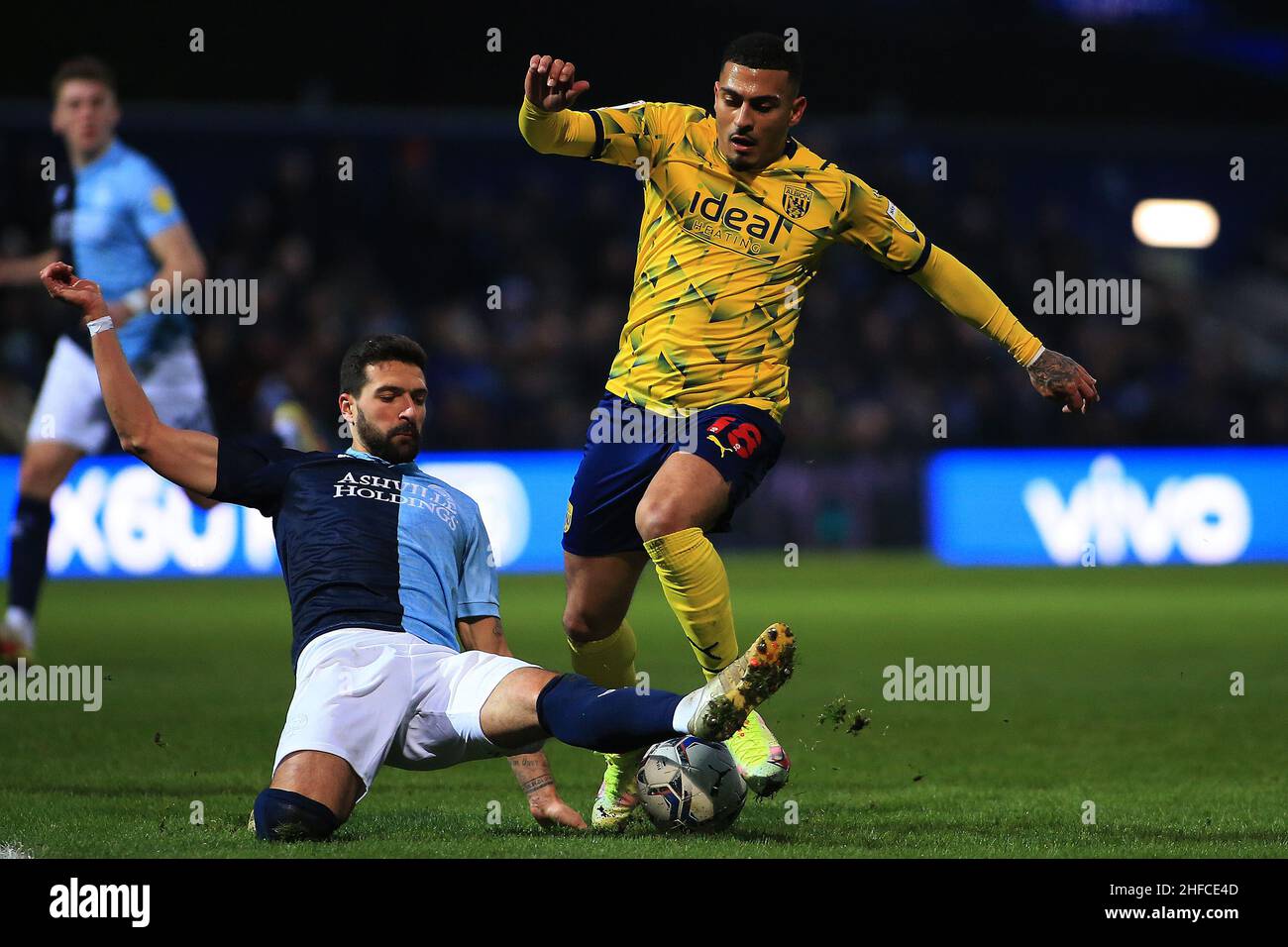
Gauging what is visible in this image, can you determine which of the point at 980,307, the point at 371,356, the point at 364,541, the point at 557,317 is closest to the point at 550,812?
the point at 364,541

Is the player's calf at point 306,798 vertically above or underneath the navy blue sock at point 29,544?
underneath

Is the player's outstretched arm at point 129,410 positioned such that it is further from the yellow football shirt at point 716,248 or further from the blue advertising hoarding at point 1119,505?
the blue advertising hoarding at point 1119,505

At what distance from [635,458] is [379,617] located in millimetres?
1082

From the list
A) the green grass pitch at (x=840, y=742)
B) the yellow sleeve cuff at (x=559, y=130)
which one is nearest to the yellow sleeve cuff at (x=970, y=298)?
the yellow sleeve cuff at (x=559, y=130)

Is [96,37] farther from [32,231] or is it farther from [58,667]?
[58,667]

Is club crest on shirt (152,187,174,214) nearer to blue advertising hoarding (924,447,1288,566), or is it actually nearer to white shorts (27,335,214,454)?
white shorts (27,335,214,454)

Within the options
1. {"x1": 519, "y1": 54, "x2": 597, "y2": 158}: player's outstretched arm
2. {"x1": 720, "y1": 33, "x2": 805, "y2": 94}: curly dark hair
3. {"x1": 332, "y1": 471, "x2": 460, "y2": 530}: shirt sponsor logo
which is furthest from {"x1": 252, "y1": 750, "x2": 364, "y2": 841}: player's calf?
{"x1": 720, "y1": 33, "x2": 805, "y2": 94}: curly dark hair

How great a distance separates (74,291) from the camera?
5.09 metres

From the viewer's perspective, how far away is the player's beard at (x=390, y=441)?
544 centimetres

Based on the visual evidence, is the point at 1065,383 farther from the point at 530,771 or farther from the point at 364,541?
the point at 364,541

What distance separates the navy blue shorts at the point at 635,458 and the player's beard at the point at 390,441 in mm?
685

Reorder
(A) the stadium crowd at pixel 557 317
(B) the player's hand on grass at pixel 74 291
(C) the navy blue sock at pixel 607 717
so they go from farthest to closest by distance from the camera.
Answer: (A) the stadium crowd at pixel 557 317 < (B) the player's hand on grass at pixel 74 291 < (C) the navy blue sock at pixel 607 717

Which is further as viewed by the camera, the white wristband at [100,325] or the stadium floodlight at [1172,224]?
the stadium floodlight at [1172,224]

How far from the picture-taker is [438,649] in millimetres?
5207
